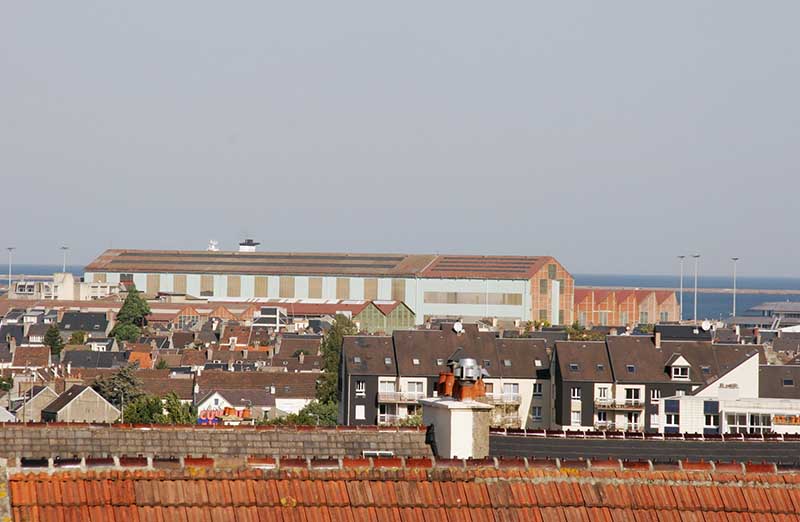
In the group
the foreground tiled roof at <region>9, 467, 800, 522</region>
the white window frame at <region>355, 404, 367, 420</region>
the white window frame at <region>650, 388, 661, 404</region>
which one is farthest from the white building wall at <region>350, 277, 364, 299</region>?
the foreground tiled roof at <region>9, 467, 800, 522</region>

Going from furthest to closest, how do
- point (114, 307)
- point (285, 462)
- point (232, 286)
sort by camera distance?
1. point (232, 286)
2. point (114, 307)
3. point (285, 462)

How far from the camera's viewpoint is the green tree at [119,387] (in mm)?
77188

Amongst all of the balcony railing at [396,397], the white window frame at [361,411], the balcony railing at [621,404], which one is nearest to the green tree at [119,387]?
the white window frame at [361,411]

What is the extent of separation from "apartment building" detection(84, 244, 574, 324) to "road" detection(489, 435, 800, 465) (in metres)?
138

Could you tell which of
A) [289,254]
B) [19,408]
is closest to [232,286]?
[289,254]

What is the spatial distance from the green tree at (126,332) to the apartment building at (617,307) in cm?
5154

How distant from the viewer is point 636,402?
211ft

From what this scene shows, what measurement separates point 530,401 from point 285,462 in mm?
53428

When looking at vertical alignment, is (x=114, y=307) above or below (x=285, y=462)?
below

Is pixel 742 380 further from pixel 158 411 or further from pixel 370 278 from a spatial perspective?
pixel 370 278

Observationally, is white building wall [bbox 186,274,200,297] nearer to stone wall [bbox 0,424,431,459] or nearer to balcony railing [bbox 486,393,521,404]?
balcony railing [bbox 486,393,521,404]

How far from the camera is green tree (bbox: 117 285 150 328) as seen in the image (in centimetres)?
14712

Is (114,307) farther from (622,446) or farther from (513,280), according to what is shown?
(622,446)

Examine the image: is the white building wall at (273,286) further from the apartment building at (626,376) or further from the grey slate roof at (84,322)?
the apartment building at (626,376)
